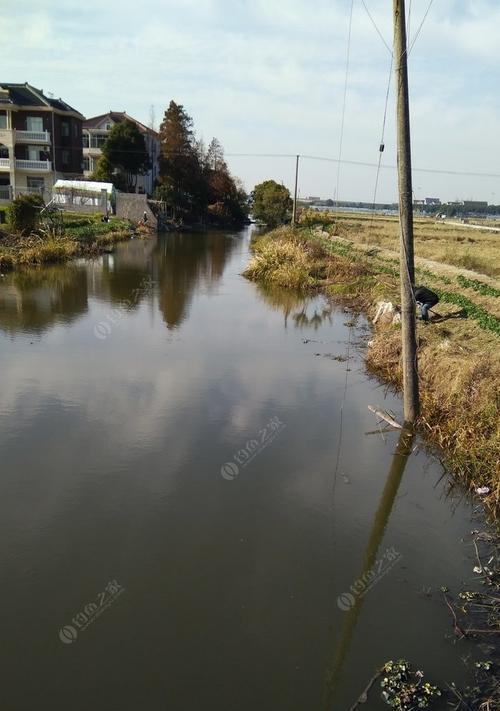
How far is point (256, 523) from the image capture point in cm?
525

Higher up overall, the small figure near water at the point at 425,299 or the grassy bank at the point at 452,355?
the small figure near water at the point at 425,299

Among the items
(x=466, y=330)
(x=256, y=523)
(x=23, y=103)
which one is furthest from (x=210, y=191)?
(x=256, y=523)

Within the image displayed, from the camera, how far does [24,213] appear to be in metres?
20.2

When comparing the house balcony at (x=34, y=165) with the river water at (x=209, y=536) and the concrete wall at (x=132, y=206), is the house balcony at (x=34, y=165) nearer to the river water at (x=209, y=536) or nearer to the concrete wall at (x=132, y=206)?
the concrete wall at (x=132, y=206)

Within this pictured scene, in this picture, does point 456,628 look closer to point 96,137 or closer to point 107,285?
point 107,285

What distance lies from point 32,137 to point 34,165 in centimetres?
207

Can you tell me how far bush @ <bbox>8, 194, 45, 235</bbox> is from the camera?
65.3 ft

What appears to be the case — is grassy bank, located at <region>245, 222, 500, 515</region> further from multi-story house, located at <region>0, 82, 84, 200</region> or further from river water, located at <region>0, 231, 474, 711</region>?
multi-story house, located at <region>0, 82, 84, 200</region>

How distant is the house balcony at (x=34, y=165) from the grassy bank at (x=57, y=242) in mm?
9850

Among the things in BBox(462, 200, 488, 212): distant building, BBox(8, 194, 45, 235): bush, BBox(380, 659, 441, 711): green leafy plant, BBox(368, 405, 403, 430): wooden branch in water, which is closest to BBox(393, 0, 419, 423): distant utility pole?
BBox(368, 405, 403, 430): wooden branch in water

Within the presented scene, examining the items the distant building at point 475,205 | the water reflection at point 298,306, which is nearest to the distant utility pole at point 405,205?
the water reflection at point 298,306

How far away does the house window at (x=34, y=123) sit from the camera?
3800 centimetres

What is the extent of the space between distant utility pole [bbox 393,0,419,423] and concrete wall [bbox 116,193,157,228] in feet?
105

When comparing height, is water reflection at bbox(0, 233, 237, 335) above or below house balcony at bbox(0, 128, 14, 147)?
below
